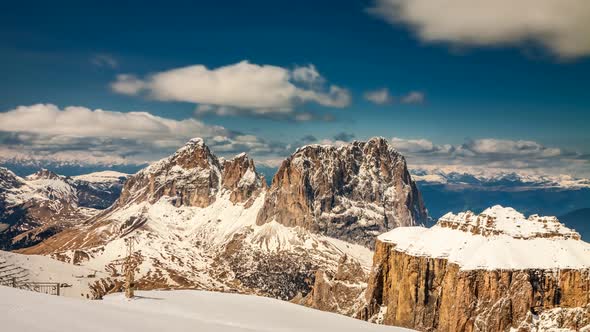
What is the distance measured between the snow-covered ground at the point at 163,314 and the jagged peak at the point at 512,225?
102 metres

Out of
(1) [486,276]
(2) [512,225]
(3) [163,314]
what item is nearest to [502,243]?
(2) [512,225]

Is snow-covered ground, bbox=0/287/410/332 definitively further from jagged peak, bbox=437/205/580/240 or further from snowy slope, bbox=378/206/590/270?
jagged peak, bbox=437/205/580/240

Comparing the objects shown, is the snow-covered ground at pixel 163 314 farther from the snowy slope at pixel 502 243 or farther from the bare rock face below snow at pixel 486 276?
the snowy slope at pixel 502 243

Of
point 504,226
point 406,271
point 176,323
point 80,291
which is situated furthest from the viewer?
point 80,291

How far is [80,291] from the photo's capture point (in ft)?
629

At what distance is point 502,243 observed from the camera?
127 meters

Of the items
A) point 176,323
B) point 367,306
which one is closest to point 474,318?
point 367,306

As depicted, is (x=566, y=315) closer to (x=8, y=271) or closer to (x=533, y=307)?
(x=533, y=307)

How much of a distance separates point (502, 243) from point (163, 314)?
116m

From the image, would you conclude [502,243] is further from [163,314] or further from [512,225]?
[163,314]

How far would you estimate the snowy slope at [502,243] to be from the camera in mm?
119250

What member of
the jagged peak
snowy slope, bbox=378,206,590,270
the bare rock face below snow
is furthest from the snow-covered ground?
the jagged peak

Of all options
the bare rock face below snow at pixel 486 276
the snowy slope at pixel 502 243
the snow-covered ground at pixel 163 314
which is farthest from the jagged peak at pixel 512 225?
the snow-covered ground at pixel 163 314

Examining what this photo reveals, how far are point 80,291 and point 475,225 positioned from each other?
6310 inches
